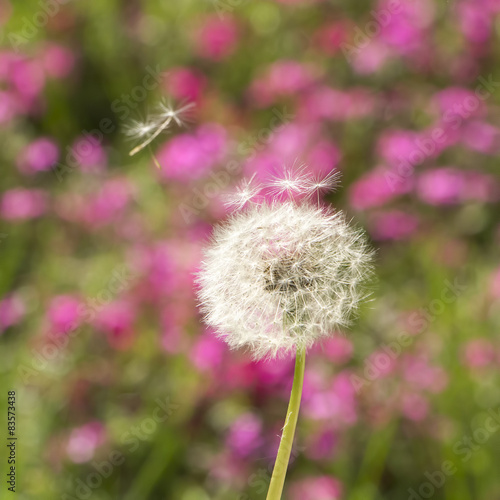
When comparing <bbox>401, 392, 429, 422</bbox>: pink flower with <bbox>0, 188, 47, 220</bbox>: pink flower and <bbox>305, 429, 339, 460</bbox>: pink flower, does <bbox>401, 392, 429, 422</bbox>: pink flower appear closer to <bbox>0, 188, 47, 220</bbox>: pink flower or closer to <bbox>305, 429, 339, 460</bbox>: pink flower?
<bbox>305, 429, 339, 460</bbox>: pink flower

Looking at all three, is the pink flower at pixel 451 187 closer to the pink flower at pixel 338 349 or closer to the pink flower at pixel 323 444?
the pink flower at pixel 338 349

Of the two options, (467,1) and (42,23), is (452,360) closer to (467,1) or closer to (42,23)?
(467,1)

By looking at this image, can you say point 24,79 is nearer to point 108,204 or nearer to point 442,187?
point 108,204

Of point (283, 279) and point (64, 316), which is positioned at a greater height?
point (283, 279)

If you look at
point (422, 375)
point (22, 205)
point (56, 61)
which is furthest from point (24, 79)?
point (422, 375)

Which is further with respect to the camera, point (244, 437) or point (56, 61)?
point (56, 61)

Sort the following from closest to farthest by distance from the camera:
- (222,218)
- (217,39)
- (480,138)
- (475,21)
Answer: (222,218) < (480,138) < (475,21) < (217,39)
